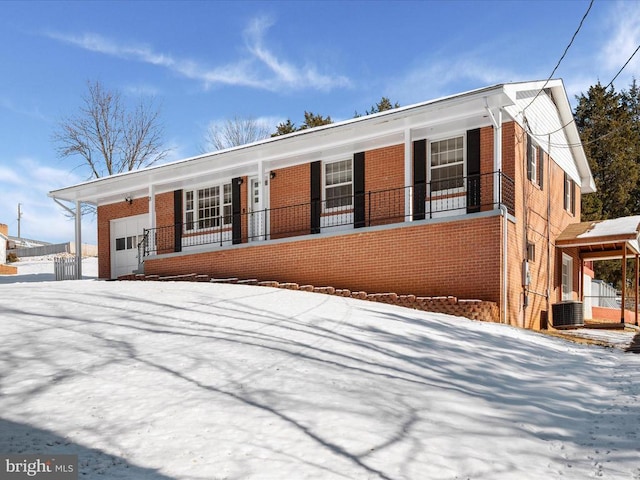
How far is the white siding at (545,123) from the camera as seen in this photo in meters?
14.3

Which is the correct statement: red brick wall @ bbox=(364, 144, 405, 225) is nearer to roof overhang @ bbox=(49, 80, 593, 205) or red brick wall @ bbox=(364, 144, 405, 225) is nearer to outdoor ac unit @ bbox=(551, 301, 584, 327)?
roof overhang @ bbox=(49, 80, 593, 205)

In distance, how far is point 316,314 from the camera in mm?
9508

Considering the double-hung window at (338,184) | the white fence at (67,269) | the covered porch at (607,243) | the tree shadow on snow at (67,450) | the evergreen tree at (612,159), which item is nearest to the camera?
the tree shadow on snow at (67,450)

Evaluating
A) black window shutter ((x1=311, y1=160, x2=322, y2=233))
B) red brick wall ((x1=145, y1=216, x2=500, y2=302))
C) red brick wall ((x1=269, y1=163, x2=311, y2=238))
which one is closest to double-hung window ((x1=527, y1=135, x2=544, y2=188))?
red brick wall ((x1=145, y1=216, x2=500, y2=302))

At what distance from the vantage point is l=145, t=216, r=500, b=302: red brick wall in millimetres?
12211

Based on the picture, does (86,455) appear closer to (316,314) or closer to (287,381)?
(287,381)

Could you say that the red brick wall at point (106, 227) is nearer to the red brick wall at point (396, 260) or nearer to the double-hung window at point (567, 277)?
the red brick wall at point (396, 260)

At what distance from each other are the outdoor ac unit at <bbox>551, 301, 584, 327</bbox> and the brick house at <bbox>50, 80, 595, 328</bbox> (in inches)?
17.4

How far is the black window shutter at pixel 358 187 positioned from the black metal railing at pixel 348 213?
3 cm

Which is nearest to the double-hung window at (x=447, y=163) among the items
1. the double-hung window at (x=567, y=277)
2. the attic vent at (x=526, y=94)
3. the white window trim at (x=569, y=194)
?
the attic vent at (x=526, y=94)

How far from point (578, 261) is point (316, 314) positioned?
45.5 ft

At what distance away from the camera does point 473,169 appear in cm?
1366

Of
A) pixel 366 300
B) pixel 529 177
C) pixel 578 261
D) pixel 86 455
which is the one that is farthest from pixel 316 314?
pixel 578 261

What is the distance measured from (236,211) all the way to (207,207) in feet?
5.37
